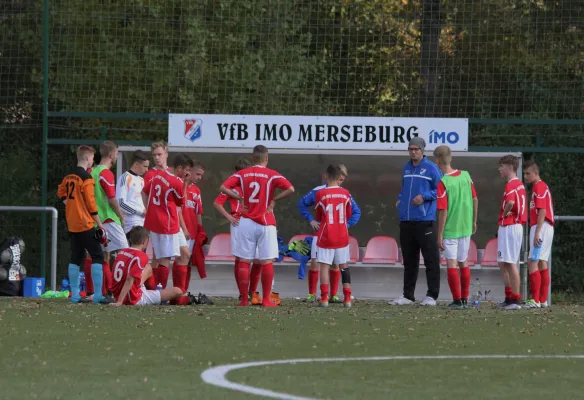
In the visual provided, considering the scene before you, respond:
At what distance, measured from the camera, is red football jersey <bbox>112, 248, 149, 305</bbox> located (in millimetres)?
12102

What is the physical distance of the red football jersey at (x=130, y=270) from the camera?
39.7 ft

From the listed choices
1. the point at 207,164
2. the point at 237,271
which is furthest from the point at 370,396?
the point at 207,164

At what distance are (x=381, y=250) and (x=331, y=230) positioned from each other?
417 cm

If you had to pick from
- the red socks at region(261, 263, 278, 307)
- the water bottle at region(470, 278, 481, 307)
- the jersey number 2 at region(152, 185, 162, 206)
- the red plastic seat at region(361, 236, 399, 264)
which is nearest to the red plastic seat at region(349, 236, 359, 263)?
the red plastic seat at region(361, 236, 399, 264)

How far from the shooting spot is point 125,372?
669 cm

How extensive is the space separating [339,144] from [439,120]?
1343 mm

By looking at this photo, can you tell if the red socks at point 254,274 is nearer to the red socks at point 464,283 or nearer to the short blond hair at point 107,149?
the short blond hair at point 107,149

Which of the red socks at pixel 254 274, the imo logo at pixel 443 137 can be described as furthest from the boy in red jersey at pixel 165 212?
the imo logo at pixel 443 137

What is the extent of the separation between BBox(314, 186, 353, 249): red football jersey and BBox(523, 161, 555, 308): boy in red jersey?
7.34ft

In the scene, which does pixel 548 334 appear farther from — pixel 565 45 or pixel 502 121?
pixel 565 45

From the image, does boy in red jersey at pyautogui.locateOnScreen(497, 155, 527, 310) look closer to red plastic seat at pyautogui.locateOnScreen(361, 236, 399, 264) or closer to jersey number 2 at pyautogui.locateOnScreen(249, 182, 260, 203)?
jersey number 2 at pyautogui.locateOnScreen(249, 182, 260, 203)

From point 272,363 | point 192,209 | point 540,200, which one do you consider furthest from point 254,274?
point 272,363

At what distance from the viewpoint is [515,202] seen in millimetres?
13500

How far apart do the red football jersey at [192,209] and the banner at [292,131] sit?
2.13 meters
